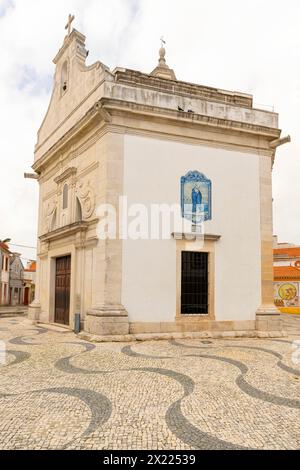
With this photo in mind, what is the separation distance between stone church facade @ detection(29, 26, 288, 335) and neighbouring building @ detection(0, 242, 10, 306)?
25202 mm

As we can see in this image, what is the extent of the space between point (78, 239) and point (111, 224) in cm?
178

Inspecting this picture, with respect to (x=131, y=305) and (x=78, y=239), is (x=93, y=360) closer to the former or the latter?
(x=131, y=305)

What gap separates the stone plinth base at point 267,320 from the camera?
11828 mm

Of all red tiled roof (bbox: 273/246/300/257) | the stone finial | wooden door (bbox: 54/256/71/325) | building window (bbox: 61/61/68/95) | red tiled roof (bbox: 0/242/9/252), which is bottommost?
wooden door (bbox: 54/256/71/325)

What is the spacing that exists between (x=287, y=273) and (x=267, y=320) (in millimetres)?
13819

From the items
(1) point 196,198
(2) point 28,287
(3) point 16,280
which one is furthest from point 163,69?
(2) point 28,287

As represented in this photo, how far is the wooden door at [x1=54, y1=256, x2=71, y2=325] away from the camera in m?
13.2

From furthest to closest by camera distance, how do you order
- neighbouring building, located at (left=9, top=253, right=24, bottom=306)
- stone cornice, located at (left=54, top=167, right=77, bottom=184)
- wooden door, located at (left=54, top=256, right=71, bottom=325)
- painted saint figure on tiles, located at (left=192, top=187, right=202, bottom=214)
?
1. neighbouring building, located at (left=9, top=253, right=24, bottom=306)
2. wooden door, located at (left=54, top=256, right=71, bottom=325)
3. stone cornice, located at (left=54, top=167, right=77, bottom=184)
4. painted saint figure on tiles, located at (left=192, top=187, right=202, bottom=214)

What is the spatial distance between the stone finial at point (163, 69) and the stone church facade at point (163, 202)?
340 cm

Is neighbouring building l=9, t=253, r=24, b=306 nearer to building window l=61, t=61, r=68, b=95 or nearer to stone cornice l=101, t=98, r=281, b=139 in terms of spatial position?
building window l=61, t=61, r=68, b=95

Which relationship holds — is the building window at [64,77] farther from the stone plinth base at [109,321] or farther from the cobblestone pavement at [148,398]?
the cobblestone pavement at [148,398]

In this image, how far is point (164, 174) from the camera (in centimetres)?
1159

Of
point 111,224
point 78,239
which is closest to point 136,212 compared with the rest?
point 111,224

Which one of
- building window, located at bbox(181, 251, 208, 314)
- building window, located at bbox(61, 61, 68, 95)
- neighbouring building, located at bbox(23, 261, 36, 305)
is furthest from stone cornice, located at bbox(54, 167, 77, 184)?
neighbouring building, located at bbox(23, 261, 36, 305)
